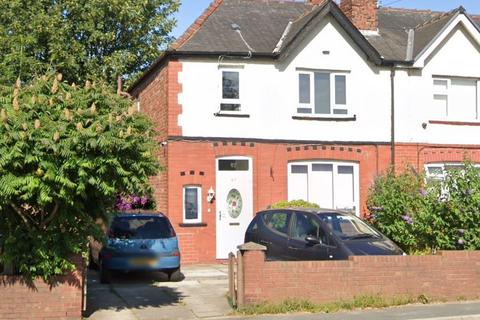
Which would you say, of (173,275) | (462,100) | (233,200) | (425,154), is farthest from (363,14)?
(173,275)

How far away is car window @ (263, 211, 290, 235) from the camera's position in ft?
42.8

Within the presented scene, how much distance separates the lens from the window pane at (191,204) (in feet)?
57.3

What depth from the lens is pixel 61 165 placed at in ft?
29.3

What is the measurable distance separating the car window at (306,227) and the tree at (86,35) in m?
12.7

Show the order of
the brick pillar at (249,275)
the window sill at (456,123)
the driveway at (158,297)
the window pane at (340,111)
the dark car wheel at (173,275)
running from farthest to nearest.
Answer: the window sill at (456,123), the window pane at (340,111), the dark car wheel at (173,275), the brick pillar at (249,275), the driveway at (158,297)

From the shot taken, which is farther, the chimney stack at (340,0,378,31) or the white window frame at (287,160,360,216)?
the chimney stack at (340,0,378,31)

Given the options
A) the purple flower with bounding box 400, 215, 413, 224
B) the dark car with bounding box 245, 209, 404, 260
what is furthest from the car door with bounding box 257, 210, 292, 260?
the purple flower with bounding box 400, 215, 413, 224

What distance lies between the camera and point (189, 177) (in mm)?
17469

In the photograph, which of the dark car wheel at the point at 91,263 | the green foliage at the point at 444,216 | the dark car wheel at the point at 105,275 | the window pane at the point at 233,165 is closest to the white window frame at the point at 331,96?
the window pane at the point at 233,165

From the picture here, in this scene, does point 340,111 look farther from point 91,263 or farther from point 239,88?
point 91,263

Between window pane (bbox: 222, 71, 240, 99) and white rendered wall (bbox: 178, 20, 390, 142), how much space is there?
0.48 ft

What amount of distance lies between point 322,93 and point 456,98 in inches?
179

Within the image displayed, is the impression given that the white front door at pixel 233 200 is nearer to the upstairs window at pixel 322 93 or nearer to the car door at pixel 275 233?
the upstairs window at pixel 322 93

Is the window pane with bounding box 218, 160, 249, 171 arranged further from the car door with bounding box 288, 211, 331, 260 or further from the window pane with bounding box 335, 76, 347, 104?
the car door with bounding box 288, 211, 331, 260
